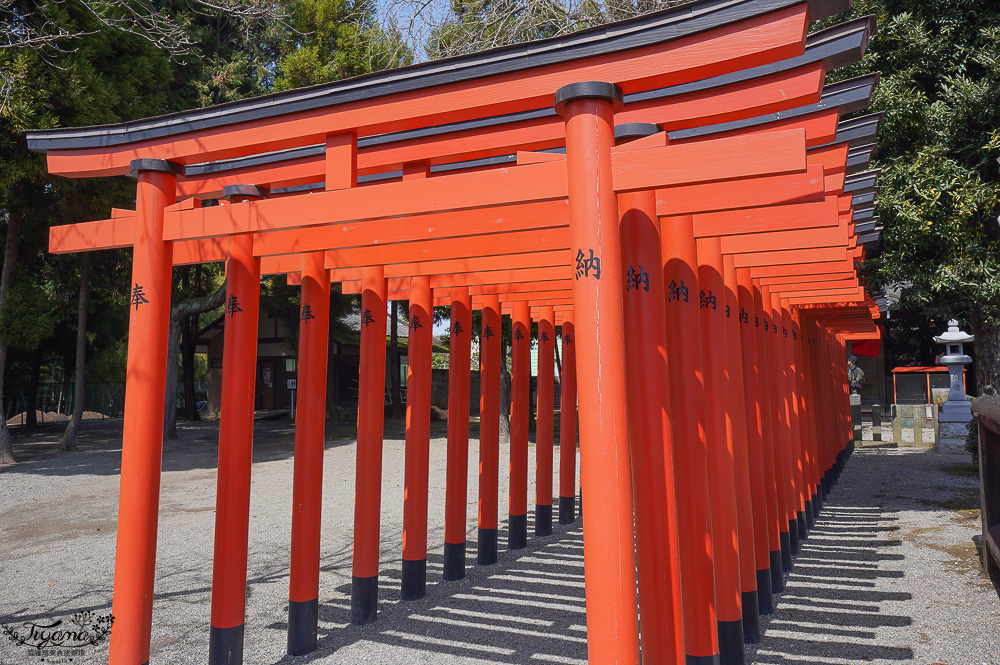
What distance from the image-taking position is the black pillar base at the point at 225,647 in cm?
397

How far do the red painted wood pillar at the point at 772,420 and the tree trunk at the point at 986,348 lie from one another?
499 cm

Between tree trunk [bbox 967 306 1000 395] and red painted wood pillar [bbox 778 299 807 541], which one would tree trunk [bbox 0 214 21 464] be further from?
tree trunk [bbox 967 306 1000 395]

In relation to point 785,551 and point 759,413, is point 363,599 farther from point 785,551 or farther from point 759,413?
point 785,551

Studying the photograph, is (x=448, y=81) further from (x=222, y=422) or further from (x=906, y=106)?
(x=906, y=106)

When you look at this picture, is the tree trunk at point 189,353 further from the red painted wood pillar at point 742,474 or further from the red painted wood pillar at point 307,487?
the red painted wood pillar at point 742,474

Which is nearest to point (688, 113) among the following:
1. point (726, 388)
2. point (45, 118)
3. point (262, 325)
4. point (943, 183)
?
point (726, 388)

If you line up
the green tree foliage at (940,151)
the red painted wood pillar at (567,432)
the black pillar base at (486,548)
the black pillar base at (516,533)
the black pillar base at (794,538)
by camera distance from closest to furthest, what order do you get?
the black pillar base at (486,548)
the black pillar base at (794,538)
the black pillar base at (516,533)
the green tree foliage at (940,151)
the red painted wood pillar at (567,432)

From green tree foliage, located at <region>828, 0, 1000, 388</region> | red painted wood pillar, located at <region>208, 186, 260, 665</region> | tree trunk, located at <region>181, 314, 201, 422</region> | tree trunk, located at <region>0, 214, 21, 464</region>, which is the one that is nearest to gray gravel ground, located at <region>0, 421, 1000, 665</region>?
red painted wood pillar, located at <region>208, 186, 260, 665</region>

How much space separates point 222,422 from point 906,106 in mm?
8803

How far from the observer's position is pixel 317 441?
448 cm

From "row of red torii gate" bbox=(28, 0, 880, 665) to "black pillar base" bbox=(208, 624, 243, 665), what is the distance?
0.02 meters

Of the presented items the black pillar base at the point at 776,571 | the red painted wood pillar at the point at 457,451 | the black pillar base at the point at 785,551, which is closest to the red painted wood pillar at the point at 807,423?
the black pillar base at the point at 785,551

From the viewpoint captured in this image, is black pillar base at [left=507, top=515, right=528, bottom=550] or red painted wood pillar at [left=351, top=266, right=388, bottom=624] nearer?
red painted wood pillar at [left=351, top=266, right=388, bottom=624]

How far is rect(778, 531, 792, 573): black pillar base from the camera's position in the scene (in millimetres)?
6368
